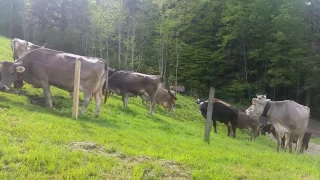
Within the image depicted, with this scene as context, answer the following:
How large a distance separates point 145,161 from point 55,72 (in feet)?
22.9

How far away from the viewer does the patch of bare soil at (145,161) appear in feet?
20.1

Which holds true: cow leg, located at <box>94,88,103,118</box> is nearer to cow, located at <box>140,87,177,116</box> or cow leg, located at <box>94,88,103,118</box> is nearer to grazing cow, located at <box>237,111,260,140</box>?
cow, located at <box>140,87,177,116</box>

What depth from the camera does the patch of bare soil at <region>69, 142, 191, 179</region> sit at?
6.13 metres

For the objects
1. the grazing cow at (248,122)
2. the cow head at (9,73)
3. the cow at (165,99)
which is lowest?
the grazing cow at (248,122)

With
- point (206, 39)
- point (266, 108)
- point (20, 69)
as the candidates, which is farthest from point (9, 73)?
point (206, 39)

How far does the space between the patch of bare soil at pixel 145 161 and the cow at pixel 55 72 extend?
4.91 m

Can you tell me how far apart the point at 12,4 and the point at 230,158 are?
64649mm

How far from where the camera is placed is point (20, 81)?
1221 centimetres

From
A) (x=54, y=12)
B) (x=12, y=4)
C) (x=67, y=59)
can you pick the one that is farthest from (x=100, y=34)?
(x=67, y=59)

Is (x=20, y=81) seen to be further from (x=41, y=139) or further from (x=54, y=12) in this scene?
(x=54, y=12)

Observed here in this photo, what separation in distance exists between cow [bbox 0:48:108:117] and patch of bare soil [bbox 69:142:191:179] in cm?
491

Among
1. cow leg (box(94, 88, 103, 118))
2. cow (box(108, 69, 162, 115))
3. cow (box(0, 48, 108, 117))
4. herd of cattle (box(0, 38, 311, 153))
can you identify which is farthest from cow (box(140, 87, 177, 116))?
cow (box(0, 48, 108, 117))

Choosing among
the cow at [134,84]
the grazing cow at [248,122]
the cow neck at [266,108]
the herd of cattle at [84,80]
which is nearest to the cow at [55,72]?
the herd of cattle at [84,80]

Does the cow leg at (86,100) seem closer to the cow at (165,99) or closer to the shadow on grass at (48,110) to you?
the shadow on grass at (48,110)
